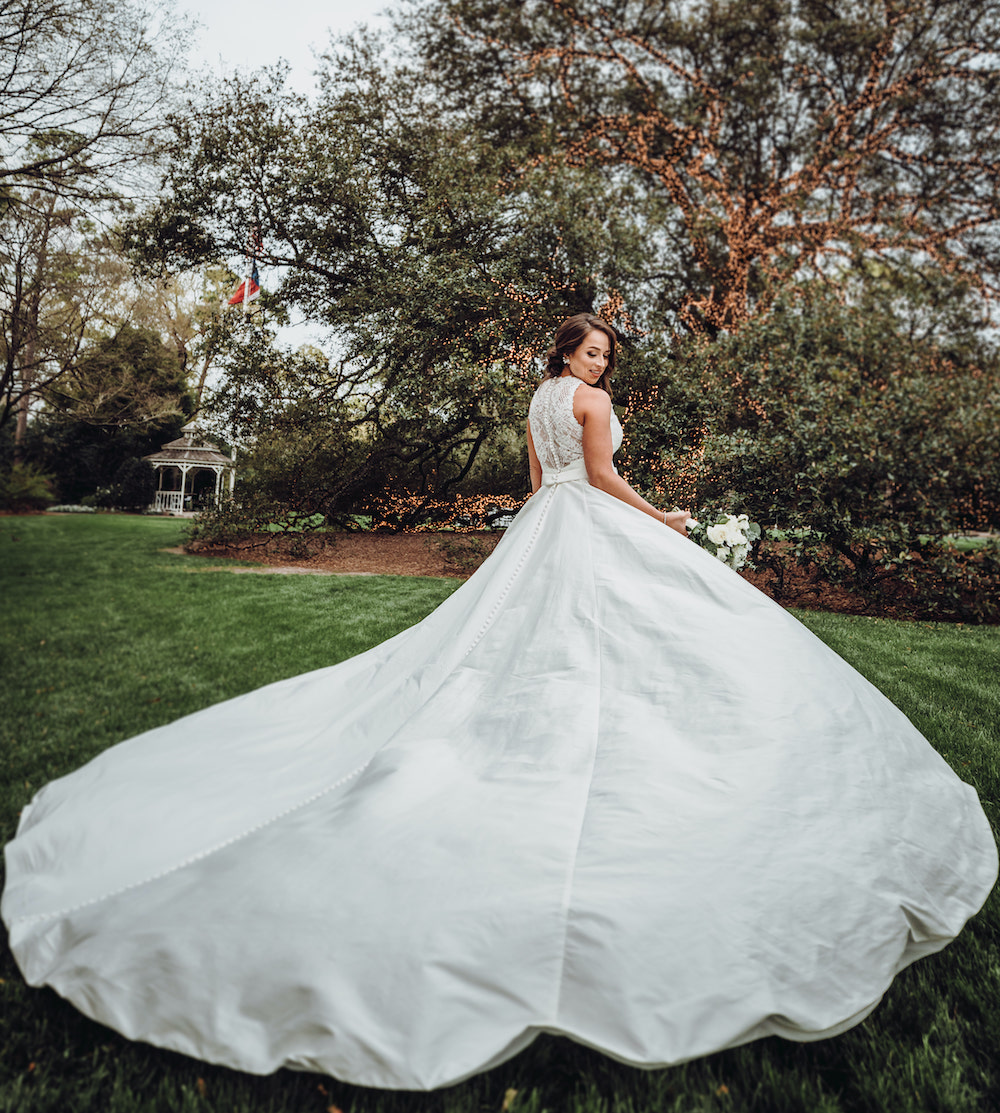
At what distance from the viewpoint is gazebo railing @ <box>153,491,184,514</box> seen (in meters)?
14.7

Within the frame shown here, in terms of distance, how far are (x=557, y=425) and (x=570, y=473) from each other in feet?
0.70

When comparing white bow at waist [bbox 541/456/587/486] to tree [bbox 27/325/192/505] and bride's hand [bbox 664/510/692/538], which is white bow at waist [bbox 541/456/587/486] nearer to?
bride's hand [bbox 664/510/692/538]

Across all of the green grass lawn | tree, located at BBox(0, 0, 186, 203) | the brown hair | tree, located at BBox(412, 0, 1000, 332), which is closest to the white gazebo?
the green grass lawn

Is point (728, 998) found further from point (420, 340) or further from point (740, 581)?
point (420, 340)

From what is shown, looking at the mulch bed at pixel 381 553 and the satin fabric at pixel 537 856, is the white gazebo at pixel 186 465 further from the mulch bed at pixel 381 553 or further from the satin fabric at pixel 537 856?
the satin fabric at pixel 537 856

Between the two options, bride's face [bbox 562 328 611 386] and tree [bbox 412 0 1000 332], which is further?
tree [bbox 412 0 1000 332]

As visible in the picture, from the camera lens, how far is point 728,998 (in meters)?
1.44

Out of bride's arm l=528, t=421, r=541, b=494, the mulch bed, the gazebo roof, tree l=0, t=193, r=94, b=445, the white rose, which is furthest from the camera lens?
the gazebo roof

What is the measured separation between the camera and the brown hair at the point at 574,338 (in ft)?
9.94

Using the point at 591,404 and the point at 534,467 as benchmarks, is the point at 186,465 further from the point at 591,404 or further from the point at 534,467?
the point at 591,404

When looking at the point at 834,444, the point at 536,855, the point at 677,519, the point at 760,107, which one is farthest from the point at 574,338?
the point at 760,107

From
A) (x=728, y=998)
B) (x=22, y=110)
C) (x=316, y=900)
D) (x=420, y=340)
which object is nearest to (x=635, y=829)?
(x=728, y=998)

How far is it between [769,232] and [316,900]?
42.9 ft

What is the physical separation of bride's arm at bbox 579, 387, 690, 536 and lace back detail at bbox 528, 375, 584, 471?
4 centimetres
